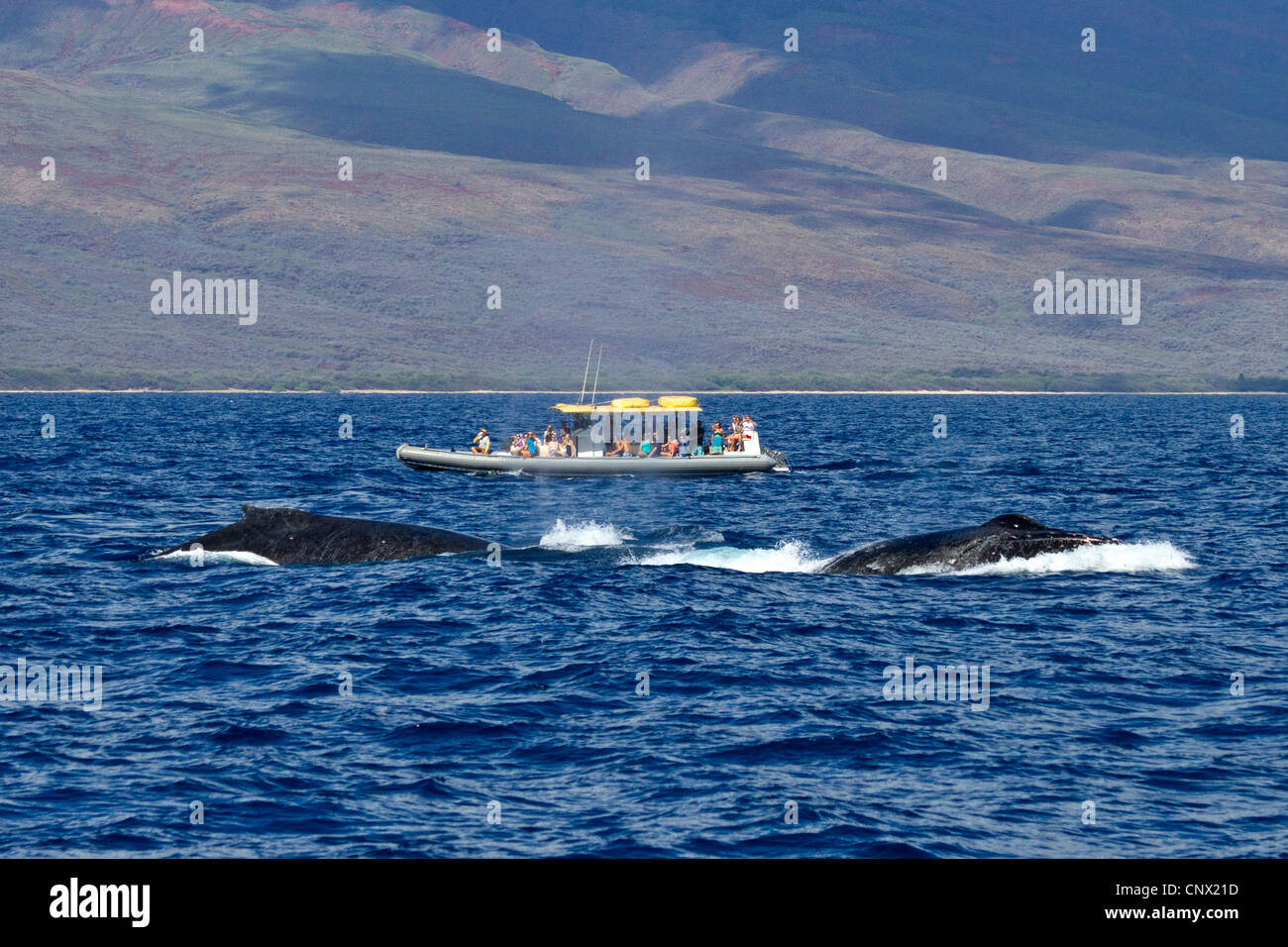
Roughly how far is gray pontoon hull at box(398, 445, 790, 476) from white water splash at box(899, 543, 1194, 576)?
31.7 m

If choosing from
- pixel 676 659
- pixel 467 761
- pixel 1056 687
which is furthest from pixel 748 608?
pixel 467 761

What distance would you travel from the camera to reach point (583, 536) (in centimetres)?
3812

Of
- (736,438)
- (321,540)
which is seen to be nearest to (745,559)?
(321,540)

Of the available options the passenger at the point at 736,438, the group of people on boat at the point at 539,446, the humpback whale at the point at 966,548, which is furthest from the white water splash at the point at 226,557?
the passenger at the point at 736,438

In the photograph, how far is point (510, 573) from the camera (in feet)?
104

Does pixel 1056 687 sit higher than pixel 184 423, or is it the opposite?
pixel 184 423

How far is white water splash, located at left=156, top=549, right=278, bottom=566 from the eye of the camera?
106ft

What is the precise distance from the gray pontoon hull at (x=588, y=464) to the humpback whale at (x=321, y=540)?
95.7ft

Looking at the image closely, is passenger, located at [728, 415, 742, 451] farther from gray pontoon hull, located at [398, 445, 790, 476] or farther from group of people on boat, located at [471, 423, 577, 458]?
group of people on boat, located at [471, 423, 577, 458]

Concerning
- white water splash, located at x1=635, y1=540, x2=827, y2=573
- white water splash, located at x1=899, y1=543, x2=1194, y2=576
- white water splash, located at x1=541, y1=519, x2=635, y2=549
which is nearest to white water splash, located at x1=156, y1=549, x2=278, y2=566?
white water splash, located at x1=541, y1=519, x2=635, y2=549

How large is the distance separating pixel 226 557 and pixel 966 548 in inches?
614
